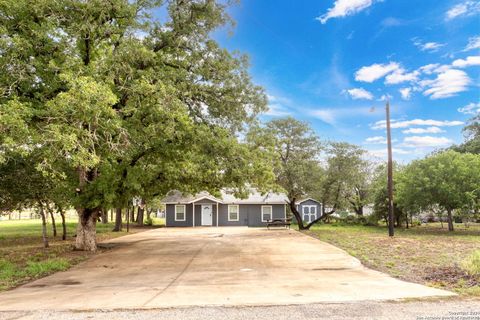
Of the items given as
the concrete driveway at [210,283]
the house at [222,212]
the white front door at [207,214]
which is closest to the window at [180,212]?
the house at [222,212]

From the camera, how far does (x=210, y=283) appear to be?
912 centimetres

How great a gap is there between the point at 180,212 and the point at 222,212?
4.09 m

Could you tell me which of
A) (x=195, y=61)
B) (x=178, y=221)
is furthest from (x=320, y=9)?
(x=178, y=221)

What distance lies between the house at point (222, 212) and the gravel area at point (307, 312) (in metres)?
30.8

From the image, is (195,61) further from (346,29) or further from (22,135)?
(346,29)

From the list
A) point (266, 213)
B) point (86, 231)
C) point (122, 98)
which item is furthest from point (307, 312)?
point (266, 213)

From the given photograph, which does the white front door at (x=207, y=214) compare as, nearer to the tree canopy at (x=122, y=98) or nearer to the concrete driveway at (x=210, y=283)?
the tree canopy at (x=122, y=98)

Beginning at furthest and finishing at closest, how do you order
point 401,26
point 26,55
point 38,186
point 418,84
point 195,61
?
point 418,84 → point 401,26 → point 38,186 → point 195,61 → point 26,55

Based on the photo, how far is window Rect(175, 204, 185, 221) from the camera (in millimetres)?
Result: 37406

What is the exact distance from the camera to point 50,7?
12148 millimetres

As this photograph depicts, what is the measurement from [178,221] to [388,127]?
72.8 feet

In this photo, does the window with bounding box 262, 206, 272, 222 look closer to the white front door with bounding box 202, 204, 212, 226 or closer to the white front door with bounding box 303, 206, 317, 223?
the white front door with bounding box 202, 204, 212, 226

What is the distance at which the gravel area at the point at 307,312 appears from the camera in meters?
5.71

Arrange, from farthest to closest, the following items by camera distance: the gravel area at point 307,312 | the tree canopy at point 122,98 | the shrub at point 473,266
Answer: the tree canopy at point 122,98
the shrub at point 473,266
the gravel area at point 307,312
